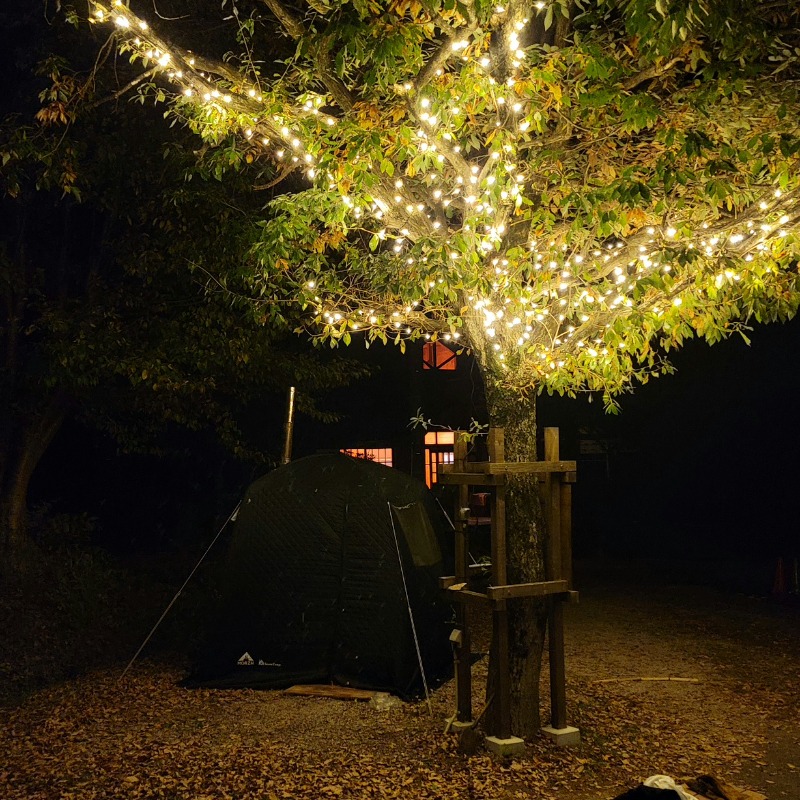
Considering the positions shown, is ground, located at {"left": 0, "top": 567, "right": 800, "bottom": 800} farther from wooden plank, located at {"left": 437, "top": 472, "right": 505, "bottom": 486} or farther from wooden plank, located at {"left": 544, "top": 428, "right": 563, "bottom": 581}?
wooden plank, located at {"left": 437, "top": 472, "right": 505, "bottom": 486}

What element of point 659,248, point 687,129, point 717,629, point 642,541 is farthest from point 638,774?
point 642,541

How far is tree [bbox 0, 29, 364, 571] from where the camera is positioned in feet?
34.0

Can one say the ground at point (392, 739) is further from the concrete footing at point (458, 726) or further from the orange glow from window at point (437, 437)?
the orange glow from window at point (437, 437)

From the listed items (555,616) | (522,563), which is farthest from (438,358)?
(555,616)

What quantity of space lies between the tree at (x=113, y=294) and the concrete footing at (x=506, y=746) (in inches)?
217

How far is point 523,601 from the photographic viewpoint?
20.6ft

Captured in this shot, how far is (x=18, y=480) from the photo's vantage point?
40.0 feet

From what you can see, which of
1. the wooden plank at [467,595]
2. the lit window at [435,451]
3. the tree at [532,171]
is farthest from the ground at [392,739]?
the lit window at [435,451]

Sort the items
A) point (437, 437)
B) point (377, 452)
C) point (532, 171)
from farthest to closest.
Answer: point (437, 437) < point (377, 452) < point (532, 171)

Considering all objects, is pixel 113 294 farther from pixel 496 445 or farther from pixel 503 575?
pixel 503 575

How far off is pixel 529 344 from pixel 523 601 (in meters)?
1.96

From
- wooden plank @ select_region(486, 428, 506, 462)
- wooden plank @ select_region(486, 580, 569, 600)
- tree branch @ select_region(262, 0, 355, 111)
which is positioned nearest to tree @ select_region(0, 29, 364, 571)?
tree branch @ select_region(262, 0, 355, 111)

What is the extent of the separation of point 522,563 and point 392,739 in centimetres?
168

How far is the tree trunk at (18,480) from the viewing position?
39.9ft
